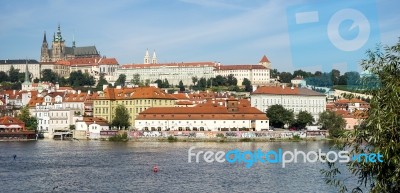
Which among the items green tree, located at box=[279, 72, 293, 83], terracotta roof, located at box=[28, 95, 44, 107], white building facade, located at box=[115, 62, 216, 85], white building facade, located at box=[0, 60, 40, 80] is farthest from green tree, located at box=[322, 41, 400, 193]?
white building facade, located at box=[0, 60, 40, 80]

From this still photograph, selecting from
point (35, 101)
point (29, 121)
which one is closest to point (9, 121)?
point (29, 121)

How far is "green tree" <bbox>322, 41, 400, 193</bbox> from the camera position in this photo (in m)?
8.79

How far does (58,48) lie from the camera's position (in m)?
138

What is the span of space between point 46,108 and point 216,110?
1572 cm

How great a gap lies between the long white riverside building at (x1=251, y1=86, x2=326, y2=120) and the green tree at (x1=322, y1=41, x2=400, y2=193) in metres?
50.0

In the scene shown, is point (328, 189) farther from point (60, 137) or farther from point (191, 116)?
point (60, 137)

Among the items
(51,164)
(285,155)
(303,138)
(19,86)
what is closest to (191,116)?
(303,138)

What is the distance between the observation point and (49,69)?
116438 millimetres

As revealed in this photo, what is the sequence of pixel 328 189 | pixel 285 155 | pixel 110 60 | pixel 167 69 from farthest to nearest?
1. pixel 110 60
2. pixel 167 69
3. pixel 285 155
4. pixel 328 189

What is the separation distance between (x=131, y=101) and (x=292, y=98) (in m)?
15.0

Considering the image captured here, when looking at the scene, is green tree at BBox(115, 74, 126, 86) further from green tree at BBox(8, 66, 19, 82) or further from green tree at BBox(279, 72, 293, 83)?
green tree at BBox(279, 72, 293, 83)

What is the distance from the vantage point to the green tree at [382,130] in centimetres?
879

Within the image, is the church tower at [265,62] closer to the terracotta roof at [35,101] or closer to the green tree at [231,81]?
the green tree at [231,81]

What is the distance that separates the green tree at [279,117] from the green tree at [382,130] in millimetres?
41593
